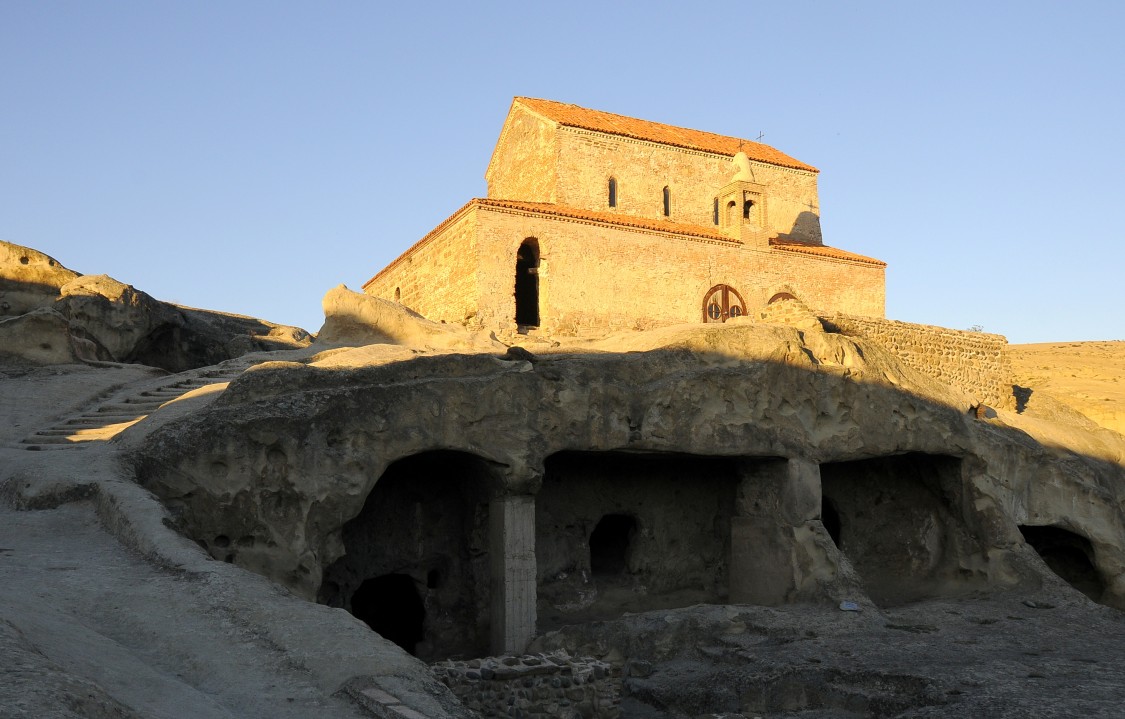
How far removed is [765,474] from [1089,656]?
448 centimetres

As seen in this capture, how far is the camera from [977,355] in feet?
69.0

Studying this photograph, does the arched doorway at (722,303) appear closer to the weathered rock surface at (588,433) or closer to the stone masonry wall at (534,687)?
the weathered rock surface at (588,433)

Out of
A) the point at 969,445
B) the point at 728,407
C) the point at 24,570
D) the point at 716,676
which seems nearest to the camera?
the point at 24,570

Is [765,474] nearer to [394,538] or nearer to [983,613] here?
[983,613]

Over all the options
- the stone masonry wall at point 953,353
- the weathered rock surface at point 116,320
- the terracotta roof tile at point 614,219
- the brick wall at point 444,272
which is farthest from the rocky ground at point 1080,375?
the weathered rock surface at point 116,320

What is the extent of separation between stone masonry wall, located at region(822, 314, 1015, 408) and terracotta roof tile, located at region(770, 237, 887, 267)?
7.35 metres

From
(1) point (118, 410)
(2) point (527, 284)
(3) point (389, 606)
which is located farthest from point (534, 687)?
(2) point (527, 284)

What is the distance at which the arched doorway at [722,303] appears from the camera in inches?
1022

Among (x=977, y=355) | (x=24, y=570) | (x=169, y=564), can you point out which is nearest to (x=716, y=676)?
(x=169, y=564)

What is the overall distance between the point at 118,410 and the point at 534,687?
695 cm

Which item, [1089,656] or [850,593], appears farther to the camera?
[850,593]

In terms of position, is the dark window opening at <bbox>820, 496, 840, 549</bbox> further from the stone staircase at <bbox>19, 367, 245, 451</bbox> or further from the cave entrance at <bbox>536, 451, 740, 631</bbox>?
the stone staircase at <bbox>19, 367, 245, 451</bbox>

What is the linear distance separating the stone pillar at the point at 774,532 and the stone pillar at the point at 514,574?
322 cm

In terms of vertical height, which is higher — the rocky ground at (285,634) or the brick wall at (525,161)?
the brick wall at (525,161)
